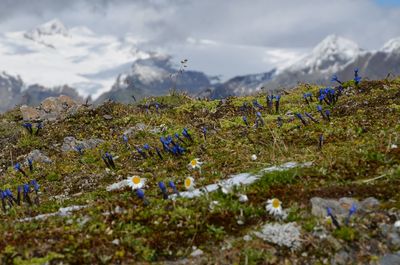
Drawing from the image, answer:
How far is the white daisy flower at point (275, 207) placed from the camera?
9742 millimetres

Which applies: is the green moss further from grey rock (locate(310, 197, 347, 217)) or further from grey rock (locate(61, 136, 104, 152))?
grey rock (locate(61, 136, 104, 152))

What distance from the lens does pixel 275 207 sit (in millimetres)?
9797

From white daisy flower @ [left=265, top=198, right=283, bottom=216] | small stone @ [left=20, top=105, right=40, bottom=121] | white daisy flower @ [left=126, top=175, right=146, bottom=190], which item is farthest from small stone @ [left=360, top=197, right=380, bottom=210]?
small stone @ [left=20, top=105, right=40, bottom=121]

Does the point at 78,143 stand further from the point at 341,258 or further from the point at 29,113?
the point at 341,258

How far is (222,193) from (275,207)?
51.2 inches

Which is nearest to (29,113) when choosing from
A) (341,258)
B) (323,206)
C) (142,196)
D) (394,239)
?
(142,196)

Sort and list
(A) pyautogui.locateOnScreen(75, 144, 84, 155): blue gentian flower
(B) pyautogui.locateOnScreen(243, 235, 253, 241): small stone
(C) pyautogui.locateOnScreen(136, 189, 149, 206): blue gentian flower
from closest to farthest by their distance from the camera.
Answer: (B) pyautogui.locateOnScreen(243, 235, 253, 241): small stone
(C) pyautogui.locateOnScreen(136, 189, 149, 206): blue gentian flower
(A) pyautogui.locateOnScreen(75, 144, 84, 155): blue gentian flower

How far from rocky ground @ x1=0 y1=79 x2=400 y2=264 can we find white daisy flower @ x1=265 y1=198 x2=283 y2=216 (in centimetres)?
10

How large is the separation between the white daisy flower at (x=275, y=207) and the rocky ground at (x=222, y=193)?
96 mm

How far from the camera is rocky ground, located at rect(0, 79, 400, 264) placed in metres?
8.96

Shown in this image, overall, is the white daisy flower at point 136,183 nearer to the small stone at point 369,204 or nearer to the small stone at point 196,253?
the small stone at point 196,253

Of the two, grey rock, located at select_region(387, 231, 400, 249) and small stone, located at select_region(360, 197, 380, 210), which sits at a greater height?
small stone, located at select_region(360, 197, 380, 210)

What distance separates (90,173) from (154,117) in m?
4.65

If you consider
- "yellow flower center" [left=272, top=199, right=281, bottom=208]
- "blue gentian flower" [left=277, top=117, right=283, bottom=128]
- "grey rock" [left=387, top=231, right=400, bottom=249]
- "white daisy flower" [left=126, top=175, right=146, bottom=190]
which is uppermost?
"blue gentian flower" [left=277, top=117, right=283, bottom=128]
